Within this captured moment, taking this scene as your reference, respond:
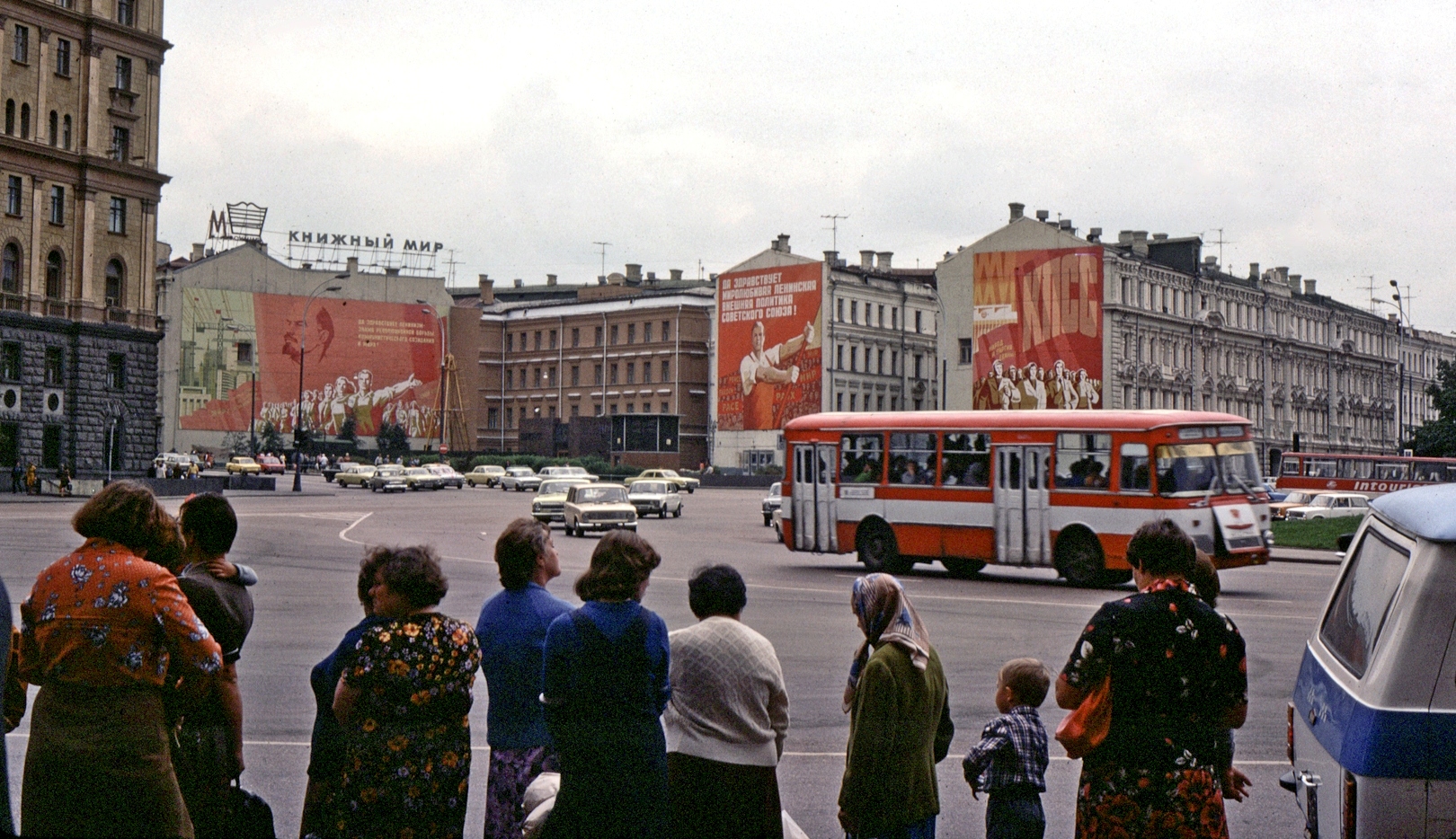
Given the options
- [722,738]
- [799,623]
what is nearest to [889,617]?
[722,738]

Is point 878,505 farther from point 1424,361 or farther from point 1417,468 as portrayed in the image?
point 1424,361

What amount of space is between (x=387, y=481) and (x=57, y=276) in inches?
724

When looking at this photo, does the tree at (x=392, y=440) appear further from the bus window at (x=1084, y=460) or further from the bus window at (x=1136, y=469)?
the bus window at (x=1136, y=469)

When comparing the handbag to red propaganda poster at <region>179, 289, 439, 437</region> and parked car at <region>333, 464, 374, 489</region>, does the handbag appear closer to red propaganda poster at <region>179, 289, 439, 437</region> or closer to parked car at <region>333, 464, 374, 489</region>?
parked car at <region>333, 464, 374, 489</region>

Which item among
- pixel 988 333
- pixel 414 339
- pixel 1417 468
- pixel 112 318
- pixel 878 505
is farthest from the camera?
pixel 414 339

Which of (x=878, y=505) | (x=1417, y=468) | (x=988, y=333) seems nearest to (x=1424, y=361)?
(x=988, y=333)

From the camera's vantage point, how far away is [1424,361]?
14250 centimetres

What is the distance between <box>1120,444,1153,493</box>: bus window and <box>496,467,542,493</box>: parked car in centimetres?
5877

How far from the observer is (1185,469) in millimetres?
22719

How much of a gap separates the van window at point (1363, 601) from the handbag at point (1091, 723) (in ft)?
2.82

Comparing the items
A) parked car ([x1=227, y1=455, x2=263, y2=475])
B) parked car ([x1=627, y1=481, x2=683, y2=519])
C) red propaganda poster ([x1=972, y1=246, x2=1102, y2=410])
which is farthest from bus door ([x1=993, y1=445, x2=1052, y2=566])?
parked car ([x1=227, y1=455, x2=263, y2=475])

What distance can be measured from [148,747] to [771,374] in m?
95.4

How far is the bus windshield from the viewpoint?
22578 mm

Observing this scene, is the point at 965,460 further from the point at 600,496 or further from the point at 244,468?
the point at 244,468
